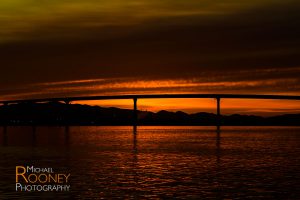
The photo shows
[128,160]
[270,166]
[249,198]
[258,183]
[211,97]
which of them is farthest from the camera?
[211,97]

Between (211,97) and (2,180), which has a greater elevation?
(211,97)

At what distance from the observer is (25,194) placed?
3206cm

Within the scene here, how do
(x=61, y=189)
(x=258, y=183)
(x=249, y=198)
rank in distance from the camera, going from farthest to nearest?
(x=258, y=183) → (x=61, y=189) → (x=249, y=198)

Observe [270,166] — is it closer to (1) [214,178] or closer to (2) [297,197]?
(1) [214,178]

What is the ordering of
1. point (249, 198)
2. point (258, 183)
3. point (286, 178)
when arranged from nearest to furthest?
point (249, 198) < point (258, 183) < point (286, 178)

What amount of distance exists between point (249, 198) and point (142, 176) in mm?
11412

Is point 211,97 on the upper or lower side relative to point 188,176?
upper

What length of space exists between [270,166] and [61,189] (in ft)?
72.7

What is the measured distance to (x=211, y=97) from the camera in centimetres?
17450

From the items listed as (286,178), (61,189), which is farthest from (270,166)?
(61,189)

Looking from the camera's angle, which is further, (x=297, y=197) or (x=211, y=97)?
(x=211, y=97)

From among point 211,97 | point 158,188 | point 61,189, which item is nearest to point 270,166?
point 158,188

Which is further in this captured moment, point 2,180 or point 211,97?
point 211,97

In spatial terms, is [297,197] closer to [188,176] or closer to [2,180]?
[188,176]
